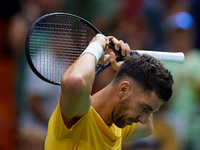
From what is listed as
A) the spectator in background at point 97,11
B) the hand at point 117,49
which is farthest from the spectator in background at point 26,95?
the hand at point 117,49

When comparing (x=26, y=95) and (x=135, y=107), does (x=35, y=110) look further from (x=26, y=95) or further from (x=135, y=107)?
(x=135, y=107)

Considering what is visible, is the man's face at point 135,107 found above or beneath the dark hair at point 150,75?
beneath

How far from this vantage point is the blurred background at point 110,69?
3.46m

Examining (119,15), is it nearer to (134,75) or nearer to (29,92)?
(29,92)

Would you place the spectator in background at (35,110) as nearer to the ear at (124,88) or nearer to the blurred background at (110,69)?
the blurred background at (110,69)

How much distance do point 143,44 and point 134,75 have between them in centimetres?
214

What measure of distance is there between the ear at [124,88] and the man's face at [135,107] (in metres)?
0.03

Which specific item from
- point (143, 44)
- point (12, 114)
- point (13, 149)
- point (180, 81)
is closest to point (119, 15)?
point (143, 44)

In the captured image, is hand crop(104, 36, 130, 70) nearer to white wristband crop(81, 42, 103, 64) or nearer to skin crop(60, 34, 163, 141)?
skin crop(60, 34, 163, 141)

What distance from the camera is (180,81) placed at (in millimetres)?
4066

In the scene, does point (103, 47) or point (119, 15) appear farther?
point (119, 15)

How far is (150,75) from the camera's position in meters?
2.03

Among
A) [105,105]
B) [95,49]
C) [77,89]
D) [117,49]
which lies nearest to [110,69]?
[117,49]

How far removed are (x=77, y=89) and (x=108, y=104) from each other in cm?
51
